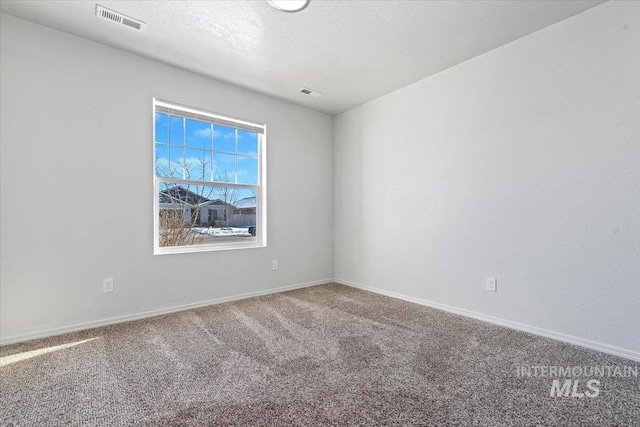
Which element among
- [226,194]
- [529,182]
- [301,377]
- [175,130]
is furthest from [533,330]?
[175,130]

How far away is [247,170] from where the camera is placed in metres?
3.85

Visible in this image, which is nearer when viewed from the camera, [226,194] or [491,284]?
[491,284]

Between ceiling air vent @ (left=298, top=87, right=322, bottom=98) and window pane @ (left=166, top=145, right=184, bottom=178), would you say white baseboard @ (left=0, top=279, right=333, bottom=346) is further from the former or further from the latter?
ceiling air vent @ (left=298, top=87, right=322, bottom=98)

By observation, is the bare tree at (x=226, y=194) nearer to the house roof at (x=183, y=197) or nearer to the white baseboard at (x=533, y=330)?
the house roof at (x=183, y=197)

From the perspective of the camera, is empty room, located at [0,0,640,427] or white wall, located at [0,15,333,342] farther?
white wall, located at [0,15,333,342]

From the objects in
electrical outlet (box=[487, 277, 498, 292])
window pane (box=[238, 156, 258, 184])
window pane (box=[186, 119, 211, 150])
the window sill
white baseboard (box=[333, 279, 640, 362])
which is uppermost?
window pane (box=[186, 119, 211, 150])

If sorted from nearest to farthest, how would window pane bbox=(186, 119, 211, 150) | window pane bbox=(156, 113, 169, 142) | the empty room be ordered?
the empty room
window pane bbox=(156, 113, 169, 142)
window pane bbox=(186, 119, 211, 150)

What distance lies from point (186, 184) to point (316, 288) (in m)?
2.12

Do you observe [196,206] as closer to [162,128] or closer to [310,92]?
[162,128]

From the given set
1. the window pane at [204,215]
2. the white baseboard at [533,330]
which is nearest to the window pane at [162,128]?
the window pane at [204,215]

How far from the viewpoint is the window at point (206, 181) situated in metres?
3.24

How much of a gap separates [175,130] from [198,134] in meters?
0.24

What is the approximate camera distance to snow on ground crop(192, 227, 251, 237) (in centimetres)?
352

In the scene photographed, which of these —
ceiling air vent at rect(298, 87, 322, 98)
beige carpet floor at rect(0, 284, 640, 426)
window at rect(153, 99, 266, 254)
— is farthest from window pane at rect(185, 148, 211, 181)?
beige carpet floor at rect(0, 284, 640, 426)
